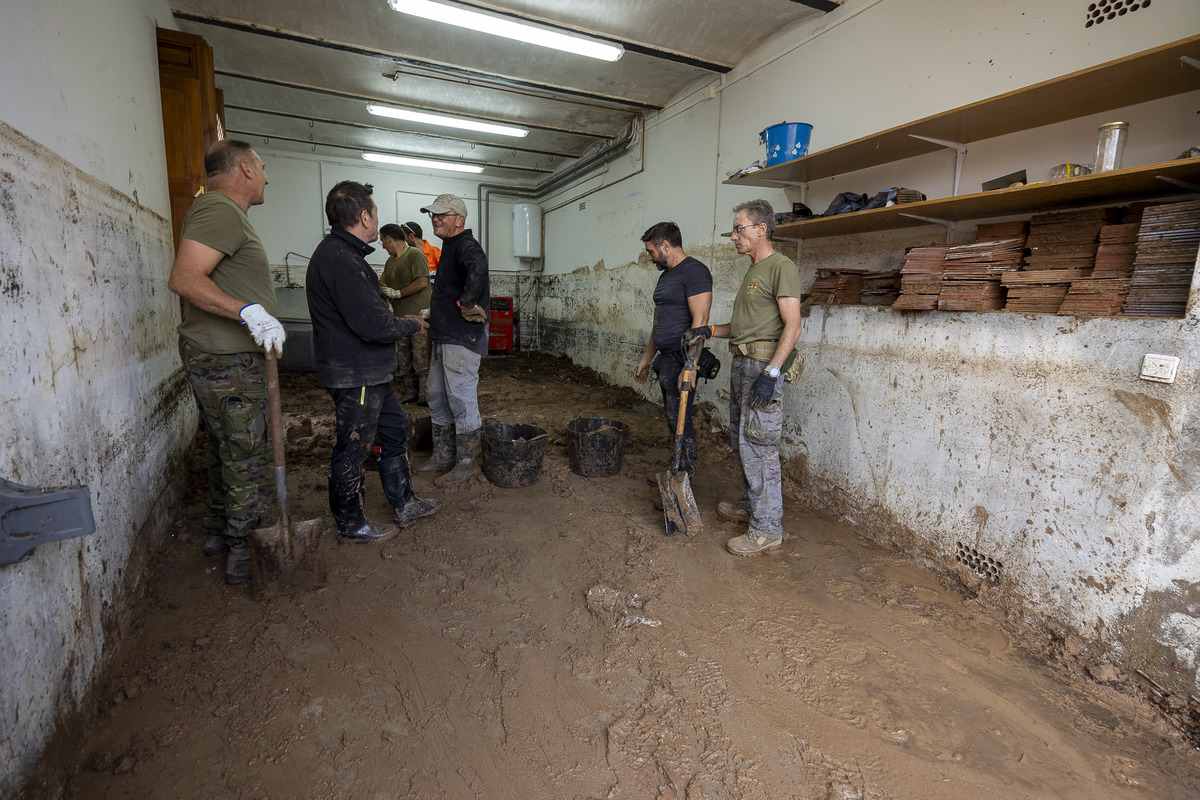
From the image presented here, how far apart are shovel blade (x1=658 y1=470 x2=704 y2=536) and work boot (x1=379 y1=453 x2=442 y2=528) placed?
1.40 m

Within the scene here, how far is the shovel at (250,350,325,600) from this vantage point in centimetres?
218

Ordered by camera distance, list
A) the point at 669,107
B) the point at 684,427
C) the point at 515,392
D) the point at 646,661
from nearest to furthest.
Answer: the point at 646,661 → the point at 684,427 → the point at 669,107 → the point at 515,392

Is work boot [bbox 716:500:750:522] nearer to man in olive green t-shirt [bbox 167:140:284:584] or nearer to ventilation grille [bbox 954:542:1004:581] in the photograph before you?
ventilation grille [bbox 954:542:1004:581]

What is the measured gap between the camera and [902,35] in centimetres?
310

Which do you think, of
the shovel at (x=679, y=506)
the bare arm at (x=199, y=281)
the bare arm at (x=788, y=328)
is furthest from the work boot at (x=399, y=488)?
the bare arm at (x=788, y=328)

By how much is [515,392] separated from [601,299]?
1.80m

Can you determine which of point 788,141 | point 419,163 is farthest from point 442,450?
point 419,163

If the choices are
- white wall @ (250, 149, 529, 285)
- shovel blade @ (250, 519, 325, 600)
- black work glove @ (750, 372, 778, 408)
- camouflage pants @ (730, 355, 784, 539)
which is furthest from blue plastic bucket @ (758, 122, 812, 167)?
white wall @ (250, 149, 529, 285)

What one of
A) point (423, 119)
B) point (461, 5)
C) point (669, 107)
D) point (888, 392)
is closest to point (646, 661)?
point (888, 392)

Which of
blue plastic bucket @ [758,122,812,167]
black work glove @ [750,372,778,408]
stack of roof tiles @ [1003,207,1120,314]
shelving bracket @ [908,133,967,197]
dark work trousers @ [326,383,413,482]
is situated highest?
blue plastic bucket @ [758,122,812,167]

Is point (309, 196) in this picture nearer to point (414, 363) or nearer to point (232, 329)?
point (414, 363)

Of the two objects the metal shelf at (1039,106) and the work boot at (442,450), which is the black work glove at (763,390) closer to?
the metal shelf at (1039,106)

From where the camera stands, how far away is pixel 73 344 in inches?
66.4

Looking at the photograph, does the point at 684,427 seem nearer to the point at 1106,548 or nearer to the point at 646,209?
the point at 1106,548
